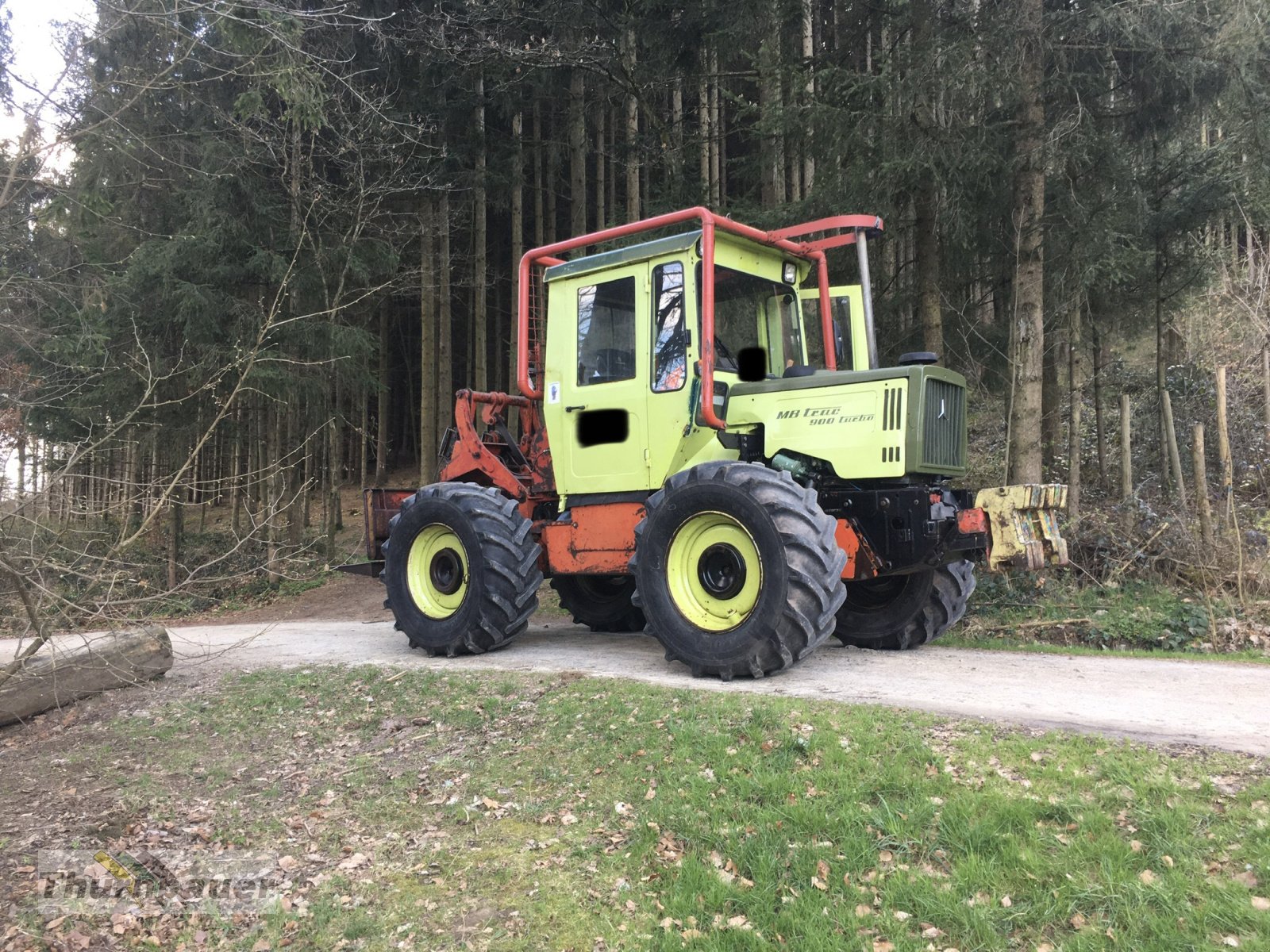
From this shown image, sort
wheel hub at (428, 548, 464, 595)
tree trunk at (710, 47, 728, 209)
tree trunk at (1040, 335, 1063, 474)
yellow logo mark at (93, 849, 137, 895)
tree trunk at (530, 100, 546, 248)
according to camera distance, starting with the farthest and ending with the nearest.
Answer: tree trunk at (530, 100, 546, 248) → tree trunk at (710, 47, 728, 209) → tree trunk at (1040, 335, 1063, 474) → wheel hub at (428, 548, 464, 595) → yellow logo mark at (93, 849, 137, 895)

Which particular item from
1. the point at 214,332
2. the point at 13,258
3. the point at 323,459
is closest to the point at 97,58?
the point at 13,258

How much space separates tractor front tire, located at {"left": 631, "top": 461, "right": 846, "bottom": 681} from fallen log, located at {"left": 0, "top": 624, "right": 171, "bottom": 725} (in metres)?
3.88

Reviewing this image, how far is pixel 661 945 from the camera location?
140 inches

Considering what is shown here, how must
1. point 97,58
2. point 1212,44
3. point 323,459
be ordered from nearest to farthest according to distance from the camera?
point 97,58, point 1212,44, point 323,459

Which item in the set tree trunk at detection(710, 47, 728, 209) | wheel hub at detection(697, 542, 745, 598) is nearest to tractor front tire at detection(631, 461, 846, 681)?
wheel hub at detection(697, 542, 745, 598)

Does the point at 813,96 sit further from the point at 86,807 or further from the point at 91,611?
the point at 86,807

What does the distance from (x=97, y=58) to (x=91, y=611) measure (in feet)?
15.8

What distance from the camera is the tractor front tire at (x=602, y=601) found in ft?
30.1

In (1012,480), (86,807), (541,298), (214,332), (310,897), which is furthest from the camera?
(214,332)

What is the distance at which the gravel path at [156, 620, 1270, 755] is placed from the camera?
4.60m

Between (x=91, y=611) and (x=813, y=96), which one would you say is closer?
(x=91, y=611)

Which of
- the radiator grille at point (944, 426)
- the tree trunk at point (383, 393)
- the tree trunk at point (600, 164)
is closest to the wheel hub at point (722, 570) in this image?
the radiator grille at point (944, 426)

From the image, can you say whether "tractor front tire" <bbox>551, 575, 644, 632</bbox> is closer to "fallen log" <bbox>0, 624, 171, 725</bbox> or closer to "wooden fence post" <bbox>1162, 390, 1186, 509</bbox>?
"fallen log" <bbox>0, 624, 171, 725</bbox>

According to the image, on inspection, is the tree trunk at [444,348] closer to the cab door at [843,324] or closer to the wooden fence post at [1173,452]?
the cab door at [843,324]
